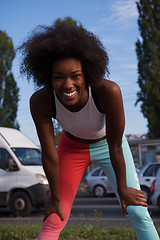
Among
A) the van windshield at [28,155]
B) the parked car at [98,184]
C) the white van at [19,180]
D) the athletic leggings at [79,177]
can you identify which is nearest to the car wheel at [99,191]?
the parked car at [98,184]

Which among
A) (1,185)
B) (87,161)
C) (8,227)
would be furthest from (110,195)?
(87,161)

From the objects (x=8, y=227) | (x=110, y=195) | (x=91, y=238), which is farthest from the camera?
(x=110, y=195)

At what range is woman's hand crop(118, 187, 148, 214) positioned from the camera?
8.63 feet

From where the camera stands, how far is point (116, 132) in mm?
2598

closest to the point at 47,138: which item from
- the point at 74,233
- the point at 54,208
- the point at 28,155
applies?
the point at 54,208

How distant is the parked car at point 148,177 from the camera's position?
1248 cm

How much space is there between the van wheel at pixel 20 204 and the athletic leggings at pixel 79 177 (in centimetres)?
685

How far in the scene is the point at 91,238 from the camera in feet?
15.8

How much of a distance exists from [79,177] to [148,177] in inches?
402

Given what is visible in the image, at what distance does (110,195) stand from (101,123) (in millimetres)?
13973

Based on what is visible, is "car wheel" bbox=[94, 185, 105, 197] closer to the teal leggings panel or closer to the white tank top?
the teal leggings panel

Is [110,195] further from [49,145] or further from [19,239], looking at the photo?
[49,145]

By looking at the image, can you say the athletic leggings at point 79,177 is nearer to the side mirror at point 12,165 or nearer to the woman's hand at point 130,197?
the woman's hand at point 130,197

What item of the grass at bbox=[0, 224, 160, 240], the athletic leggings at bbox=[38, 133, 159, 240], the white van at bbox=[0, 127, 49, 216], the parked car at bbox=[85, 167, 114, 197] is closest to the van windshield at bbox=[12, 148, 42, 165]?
the white van at bbox=[0, 127, 49, 216]
